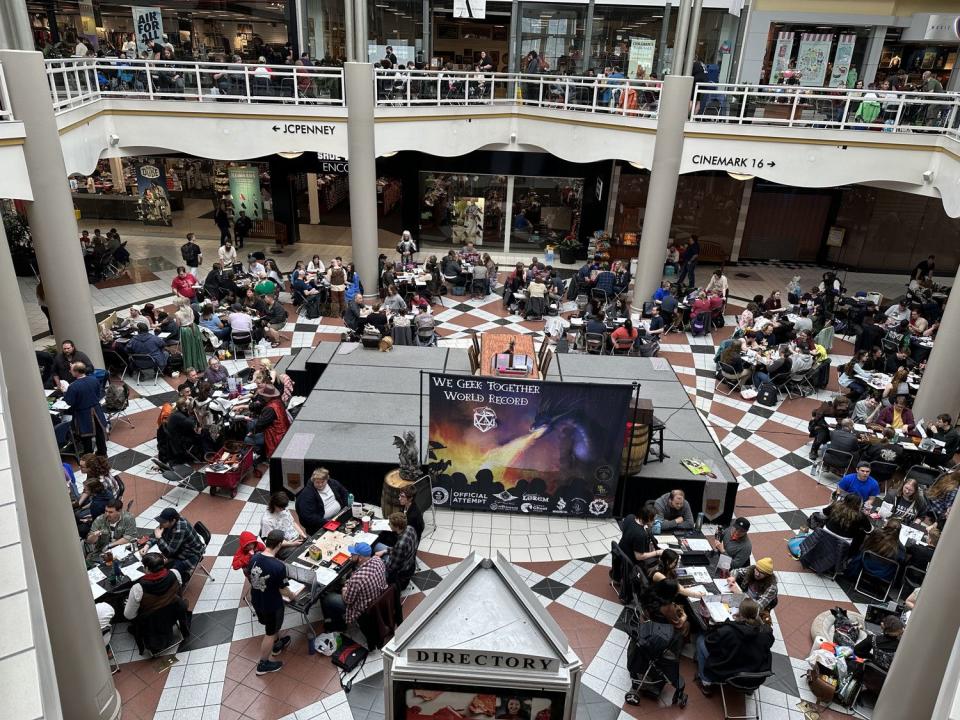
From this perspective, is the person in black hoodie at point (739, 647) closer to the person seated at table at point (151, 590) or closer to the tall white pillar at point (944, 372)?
the person seated at table at point (151, 590)

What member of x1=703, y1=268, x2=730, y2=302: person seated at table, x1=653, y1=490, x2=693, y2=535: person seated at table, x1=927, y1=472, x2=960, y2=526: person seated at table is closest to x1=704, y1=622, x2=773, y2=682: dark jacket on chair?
x1=653, y1=490, x2=693, y2=535: person seated at table

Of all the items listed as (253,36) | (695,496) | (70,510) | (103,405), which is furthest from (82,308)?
(253,36)

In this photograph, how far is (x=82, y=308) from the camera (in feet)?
41.5

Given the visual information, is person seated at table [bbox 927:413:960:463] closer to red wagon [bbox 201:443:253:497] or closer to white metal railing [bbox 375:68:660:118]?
white metal railing [bbox 375:68:660:118]

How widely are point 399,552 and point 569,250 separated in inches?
634

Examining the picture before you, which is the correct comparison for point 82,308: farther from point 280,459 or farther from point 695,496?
point 695,496

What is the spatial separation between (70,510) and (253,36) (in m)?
22.7

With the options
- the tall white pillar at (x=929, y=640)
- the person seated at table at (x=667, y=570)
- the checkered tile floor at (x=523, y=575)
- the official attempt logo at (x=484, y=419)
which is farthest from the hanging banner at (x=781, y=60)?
the tall white pillar at (x=929, y=640)

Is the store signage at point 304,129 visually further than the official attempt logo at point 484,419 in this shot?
Yes

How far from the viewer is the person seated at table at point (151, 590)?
704cm

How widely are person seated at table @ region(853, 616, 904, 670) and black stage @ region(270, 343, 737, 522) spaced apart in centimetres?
281

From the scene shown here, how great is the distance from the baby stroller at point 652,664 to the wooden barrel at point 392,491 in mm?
3475

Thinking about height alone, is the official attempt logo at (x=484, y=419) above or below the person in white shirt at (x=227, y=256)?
above

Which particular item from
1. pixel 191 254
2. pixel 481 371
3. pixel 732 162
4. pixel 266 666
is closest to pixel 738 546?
pixel 481 371
